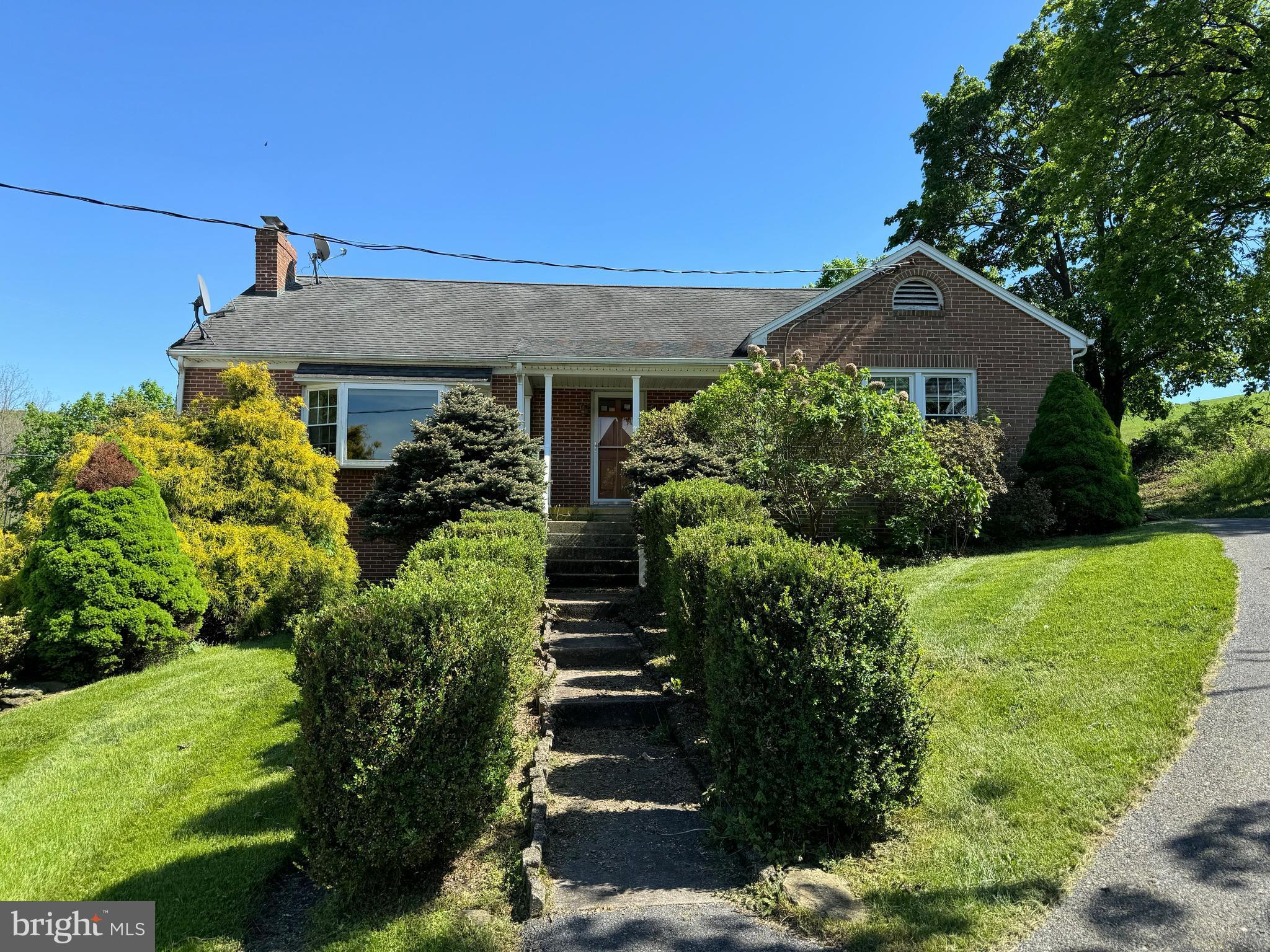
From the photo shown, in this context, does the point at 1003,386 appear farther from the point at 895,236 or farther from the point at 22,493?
the point at 22,493

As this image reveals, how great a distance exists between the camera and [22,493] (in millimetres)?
18578

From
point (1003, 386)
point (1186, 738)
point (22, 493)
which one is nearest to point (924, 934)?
point (1186, 738)

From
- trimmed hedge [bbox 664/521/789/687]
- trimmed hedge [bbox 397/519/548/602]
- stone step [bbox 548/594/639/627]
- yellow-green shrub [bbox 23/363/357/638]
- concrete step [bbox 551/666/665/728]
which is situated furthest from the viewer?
yellow-green shrub [bbox 23/363/357/638]

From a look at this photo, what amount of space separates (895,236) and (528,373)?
16.7m

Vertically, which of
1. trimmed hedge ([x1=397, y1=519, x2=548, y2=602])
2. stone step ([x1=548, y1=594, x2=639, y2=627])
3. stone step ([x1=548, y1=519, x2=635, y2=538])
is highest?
trimmed hedge ([x1=397, y1=519, x2=548, y2=602])

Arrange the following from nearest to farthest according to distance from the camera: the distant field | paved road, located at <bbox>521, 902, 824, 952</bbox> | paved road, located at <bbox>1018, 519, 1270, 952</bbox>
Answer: paved road, located at <bbox>1018, 519, 1270, 952</bbox> < paved road, located at <bbox>521, 902, 824, 952</bbox> < the distant field

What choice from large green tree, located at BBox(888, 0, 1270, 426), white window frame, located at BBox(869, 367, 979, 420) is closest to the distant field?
large green tree, located at BBox(888, 0, 1270, 426)

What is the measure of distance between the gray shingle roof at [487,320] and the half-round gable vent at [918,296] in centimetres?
298

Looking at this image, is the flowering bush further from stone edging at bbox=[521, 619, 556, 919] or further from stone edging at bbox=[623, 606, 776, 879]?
stone edging at bbox=[521, 619, 556, 919]

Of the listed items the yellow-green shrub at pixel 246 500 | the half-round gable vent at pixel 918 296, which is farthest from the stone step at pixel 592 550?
the half-round gable vent at pixel 918 296

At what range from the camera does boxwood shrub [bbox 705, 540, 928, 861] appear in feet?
12.0

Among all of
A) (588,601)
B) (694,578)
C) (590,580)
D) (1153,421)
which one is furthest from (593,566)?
(1153,421)

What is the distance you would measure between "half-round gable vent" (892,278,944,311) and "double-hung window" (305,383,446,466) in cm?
827

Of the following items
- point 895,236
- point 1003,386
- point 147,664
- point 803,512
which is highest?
point 895,236
